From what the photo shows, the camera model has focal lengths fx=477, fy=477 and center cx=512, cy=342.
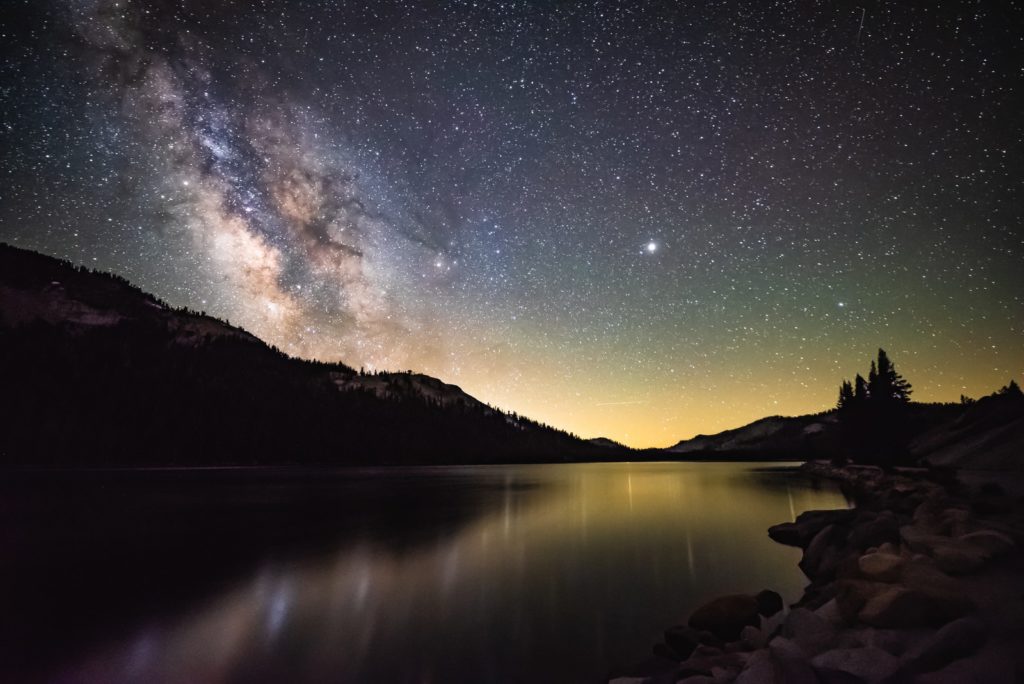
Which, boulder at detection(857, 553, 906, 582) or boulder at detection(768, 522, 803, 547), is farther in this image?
boulder at detection(768, 522, 803, 547)

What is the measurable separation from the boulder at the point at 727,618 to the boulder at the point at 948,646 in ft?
Answer: 16.7

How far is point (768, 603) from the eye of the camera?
42.3 ft

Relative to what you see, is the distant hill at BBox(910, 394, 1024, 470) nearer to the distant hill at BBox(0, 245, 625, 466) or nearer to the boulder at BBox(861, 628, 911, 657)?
the boulder at BBox(861, 628, 911, 657)

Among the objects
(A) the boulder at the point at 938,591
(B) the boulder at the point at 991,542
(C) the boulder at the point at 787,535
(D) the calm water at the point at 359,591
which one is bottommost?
(D) the calm water at the point at 359,591

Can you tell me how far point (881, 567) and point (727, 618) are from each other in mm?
3411

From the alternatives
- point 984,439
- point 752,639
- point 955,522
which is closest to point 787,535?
point 955,522

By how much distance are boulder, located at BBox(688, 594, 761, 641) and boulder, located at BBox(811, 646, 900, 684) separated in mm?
4548

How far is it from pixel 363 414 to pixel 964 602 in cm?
19554

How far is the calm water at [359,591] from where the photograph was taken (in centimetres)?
1070

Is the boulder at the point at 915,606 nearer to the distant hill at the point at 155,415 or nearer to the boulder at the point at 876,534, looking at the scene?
the boulder at the point at 876,534

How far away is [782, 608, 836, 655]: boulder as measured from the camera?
7992 millimetres

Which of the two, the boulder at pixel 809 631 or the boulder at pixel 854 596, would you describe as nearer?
the boulder at pixel 809 631

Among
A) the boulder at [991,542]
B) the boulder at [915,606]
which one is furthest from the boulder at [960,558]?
the boulder at [915,606]

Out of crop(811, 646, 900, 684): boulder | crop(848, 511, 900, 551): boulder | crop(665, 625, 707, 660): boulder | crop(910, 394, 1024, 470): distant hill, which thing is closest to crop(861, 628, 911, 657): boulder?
crop(811, 646, 900, 684): boulder
